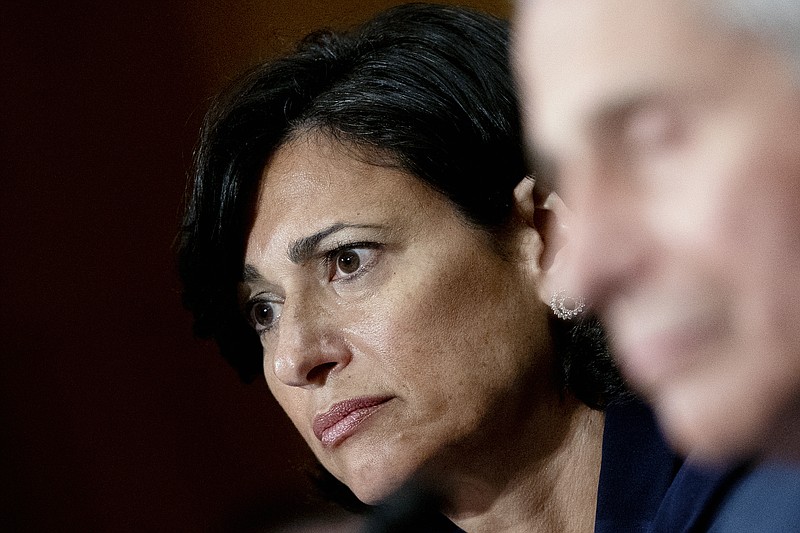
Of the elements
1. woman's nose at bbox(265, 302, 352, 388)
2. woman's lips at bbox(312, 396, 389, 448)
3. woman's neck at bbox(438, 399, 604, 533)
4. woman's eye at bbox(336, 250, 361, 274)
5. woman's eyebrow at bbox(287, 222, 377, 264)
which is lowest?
woman's neck at bbox(438, 399, 604, 533)

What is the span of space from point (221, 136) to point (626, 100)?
57 cm

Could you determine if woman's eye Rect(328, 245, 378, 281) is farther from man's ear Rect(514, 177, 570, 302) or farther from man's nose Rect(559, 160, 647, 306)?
man's nose Rect(559, 160, 647, 306)

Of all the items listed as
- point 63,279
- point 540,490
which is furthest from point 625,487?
point 63,279

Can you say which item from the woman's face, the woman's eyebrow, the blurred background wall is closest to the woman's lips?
the woman's face

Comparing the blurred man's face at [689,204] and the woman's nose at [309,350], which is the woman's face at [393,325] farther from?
the blurred man's face at [689,204]

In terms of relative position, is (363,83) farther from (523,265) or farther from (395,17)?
(523,265)

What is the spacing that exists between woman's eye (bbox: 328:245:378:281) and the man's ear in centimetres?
10

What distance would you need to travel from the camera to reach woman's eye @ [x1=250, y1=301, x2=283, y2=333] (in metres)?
0.75

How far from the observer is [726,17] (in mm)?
189

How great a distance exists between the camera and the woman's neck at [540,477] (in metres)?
0.66

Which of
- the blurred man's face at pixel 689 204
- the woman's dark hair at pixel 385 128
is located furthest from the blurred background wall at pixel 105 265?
the blurred man's face at pixel 689 204

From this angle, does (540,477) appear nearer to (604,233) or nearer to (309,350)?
(309,350)

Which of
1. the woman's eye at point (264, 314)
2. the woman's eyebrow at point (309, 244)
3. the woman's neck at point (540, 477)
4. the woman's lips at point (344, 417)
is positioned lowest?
the woman's neck at point (540, 477)

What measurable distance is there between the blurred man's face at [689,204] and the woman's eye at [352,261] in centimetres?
44
